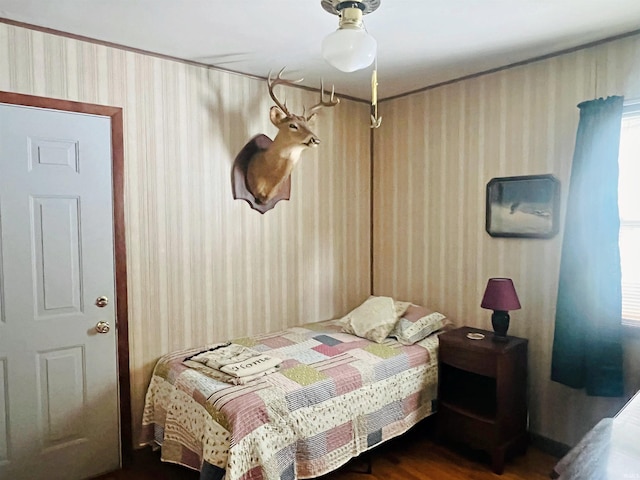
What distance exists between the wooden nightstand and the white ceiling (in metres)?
1.86

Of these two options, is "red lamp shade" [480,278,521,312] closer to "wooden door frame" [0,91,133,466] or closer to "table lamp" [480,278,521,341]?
"table lamp" [480,278,521,341]

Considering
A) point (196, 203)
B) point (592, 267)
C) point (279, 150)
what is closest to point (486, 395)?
point (592, 267)

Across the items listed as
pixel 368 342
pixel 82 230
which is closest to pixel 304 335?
pixel 368 342

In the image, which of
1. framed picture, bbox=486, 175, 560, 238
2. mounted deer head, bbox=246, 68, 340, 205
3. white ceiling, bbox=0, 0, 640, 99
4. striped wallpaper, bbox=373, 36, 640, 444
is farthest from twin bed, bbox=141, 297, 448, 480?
white ceiling, bbox=0, 0, 640, 99

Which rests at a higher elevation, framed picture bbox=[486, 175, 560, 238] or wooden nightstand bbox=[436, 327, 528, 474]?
framed picture bbox=[486, 175, 560, 238]

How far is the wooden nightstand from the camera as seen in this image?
8.72ft

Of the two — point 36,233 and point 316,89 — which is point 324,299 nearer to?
point 316,89

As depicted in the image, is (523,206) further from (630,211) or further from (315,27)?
(315,27)

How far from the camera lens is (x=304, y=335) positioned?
3.22m

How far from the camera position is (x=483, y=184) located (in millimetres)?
3184

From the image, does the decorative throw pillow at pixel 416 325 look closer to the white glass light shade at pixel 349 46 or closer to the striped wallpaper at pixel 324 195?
the striped wallpaper at pixel 324 195

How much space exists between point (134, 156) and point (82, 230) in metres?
0.54

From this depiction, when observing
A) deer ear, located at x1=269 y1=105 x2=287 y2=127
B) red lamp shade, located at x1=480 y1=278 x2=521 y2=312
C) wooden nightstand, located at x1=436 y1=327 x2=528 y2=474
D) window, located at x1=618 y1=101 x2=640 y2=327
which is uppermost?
deer ear, located at x1=269 y1=105 x2=287 y2=127

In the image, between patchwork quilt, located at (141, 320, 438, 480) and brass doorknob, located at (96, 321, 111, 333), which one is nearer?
patchwork quilt, located at (141, 320, 438, 480)
